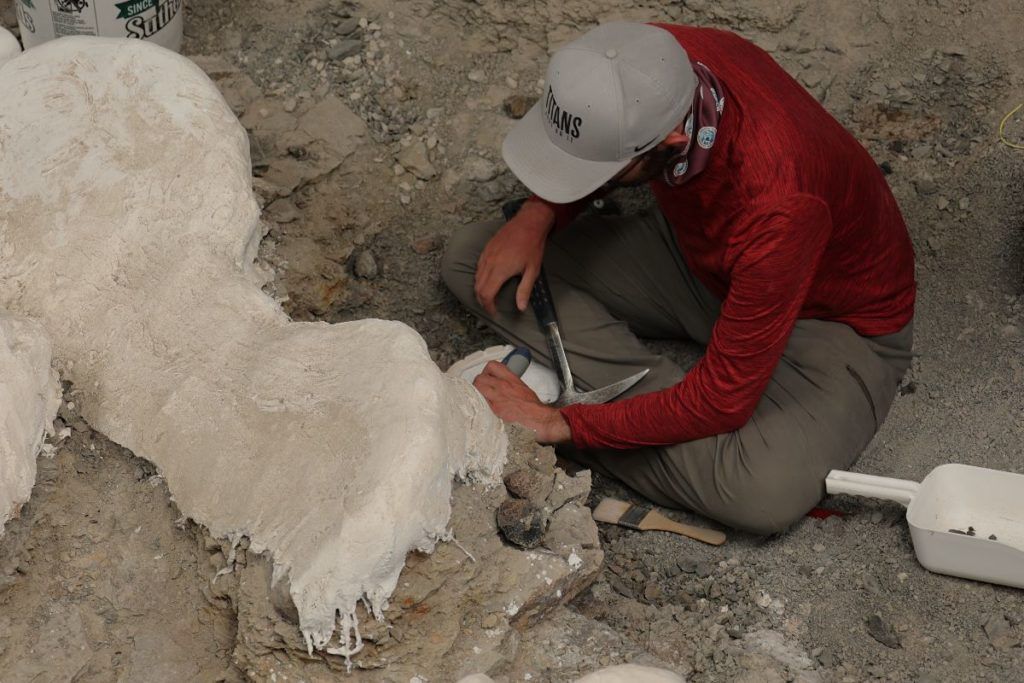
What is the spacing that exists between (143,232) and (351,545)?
75 centimetres

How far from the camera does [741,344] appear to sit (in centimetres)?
219

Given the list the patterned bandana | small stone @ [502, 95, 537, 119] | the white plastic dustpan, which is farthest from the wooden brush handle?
small stone @ [502, 95, 537, 119]

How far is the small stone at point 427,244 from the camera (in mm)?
2898

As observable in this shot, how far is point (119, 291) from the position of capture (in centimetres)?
202

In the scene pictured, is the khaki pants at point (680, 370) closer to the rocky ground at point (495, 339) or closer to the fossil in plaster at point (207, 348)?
the rocky ground at point (495, 339)

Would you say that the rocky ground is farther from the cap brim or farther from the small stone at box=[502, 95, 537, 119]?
the cap brim

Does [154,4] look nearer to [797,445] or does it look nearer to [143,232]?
[143,232]

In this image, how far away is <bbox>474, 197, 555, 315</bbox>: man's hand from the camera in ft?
8.61

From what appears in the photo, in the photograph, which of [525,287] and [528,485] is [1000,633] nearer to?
[528,485]

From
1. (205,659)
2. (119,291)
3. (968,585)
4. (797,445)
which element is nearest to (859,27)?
(797,445)

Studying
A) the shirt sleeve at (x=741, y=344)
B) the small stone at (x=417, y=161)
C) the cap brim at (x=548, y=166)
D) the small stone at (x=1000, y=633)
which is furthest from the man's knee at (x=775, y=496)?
the small stone at (x=417, y=161)

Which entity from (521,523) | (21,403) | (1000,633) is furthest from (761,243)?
(21,403)

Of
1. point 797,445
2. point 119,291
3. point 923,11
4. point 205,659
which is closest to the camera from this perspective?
point 205,659

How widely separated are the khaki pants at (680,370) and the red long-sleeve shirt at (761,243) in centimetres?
8
